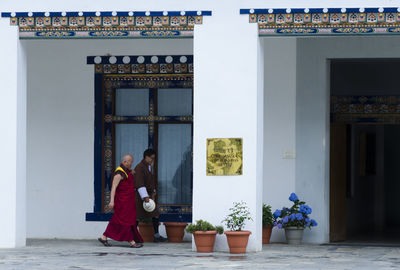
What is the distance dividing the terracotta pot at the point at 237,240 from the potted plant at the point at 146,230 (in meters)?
2.19

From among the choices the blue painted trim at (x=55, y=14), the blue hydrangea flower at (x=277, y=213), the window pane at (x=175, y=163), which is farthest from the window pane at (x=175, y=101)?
the blue painted trim at (x=55, y=14)

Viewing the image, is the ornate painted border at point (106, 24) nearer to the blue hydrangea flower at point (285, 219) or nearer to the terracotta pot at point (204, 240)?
the terracotta pot at point (204, 240)

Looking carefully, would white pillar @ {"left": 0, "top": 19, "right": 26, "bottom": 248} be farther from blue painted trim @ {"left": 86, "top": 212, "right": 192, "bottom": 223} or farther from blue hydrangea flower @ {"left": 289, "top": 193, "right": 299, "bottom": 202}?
blue hydrangea flower @ {"left": 289, "top": 193, "right": 299, "bottom": 202}

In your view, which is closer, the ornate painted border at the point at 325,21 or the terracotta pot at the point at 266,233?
the ornate painted border at the point at 325,21

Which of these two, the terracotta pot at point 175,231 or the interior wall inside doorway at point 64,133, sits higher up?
the interior wall inside doorway at point 64,133

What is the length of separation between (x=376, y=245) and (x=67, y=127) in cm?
529

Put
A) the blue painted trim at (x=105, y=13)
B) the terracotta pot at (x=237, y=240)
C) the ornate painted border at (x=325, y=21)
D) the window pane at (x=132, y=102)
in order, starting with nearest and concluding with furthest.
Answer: the terracotta pot at (x=237, y=240) < the ornate painted border at (x=325, y=21) < the blue painted trim at (x=105, y=13) < the window pane at (x=132, y=102)

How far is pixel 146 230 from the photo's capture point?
1409 centimetres

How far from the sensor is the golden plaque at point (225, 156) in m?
12.4

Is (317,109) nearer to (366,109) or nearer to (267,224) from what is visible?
(366,109)

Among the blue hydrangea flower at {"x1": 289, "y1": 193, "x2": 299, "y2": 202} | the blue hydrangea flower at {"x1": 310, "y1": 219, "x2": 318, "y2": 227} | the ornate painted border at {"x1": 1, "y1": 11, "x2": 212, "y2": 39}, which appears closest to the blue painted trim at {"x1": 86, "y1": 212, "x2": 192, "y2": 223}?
the blue hydrangea flower at {"x1": 289, "y1": 193, "x2": 299, "y2": 202}

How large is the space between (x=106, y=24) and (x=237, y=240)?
354 cm

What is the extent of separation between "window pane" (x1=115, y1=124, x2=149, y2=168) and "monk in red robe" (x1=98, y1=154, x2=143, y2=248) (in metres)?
1.46

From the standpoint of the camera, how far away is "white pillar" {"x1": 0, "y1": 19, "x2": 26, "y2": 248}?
1280 centimetres
